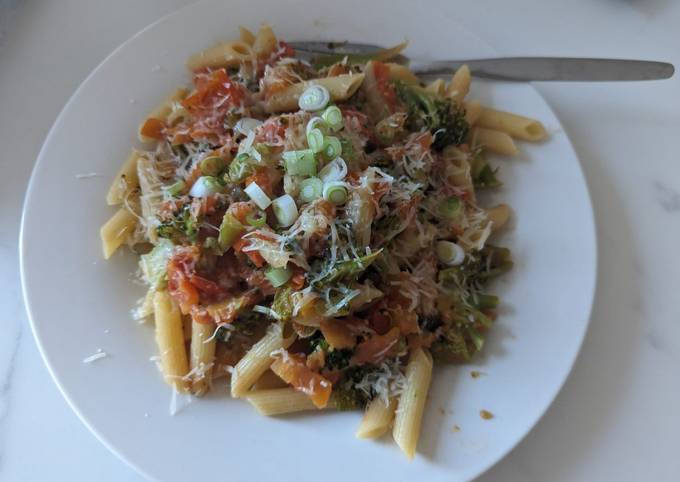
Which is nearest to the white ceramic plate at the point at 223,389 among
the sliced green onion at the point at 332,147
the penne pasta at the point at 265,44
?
the penne pasta at the point at 265,44

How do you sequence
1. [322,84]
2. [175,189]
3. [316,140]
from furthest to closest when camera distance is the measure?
[322,84]
[175,189]
[316,140]

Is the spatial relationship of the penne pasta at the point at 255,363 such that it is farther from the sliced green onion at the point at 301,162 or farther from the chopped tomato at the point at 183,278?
the sliced green onion at the point at 301,162

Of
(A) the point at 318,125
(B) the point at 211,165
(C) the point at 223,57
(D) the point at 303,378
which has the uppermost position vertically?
(C) the point at 223,57

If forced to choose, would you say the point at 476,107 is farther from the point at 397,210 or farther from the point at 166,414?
the point at 166,414

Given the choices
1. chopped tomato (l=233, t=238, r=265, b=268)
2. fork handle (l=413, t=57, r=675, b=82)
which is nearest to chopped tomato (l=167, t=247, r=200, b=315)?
chopped tomato (l=233, t=238, r=265, b=268)

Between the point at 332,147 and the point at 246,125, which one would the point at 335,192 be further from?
the point at 246,125

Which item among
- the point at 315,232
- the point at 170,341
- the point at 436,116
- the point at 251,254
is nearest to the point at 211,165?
the point at 251,254

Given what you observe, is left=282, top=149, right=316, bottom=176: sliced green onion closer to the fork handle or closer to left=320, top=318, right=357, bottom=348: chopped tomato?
left=320, top=318, right=357, bottom=348: chopped tomato
